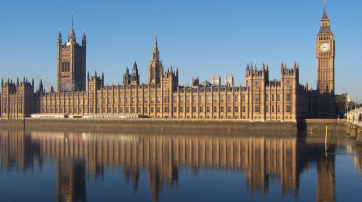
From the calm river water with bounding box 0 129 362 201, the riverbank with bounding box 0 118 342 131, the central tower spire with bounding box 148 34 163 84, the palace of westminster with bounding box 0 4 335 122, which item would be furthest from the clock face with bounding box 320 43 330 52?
the calm river water with bounding box 0 129 362 201

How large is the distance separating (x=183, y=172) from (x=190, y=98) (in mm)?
76338

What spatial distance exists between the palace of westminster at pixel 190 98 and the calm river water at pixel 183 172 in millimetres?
38667

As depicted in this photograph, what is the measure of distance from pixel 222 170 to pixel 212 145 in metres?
24.4

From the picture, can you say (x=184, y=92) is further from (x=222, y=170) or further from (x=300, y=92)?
(x=222, y=170)

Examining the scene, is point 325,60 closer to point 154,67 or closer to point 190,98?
point 190,98

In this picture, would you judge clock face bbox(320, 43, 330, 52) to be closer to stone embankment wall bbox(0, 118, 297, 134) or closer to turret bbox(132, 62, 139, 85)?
stone embankment wall bbox(0, 118, 297, 134)

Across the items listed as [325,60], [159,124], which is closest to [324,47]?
[325,60]

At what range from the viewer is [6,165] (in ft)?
183

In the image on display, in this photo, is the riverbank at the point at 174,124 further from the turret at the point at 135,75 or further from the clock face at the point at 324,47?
the clock face at the point at 324,47

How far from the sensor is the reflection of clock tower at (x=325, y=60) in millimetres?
129500

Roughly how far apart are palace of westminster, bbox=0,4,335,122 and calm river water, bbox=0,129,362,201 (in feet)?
127

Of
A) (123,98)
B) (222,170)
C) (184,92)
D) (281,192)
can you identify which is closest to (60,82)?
(123,98)

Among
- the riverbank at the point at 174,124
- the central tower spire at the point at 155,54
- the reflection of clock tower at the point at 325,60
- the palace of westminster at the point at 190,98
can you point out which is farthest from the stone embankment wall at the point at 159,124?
the central tower spire at the point at 155,54

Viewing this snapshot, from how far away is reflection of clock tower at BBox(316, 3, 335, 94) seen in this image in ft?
425
